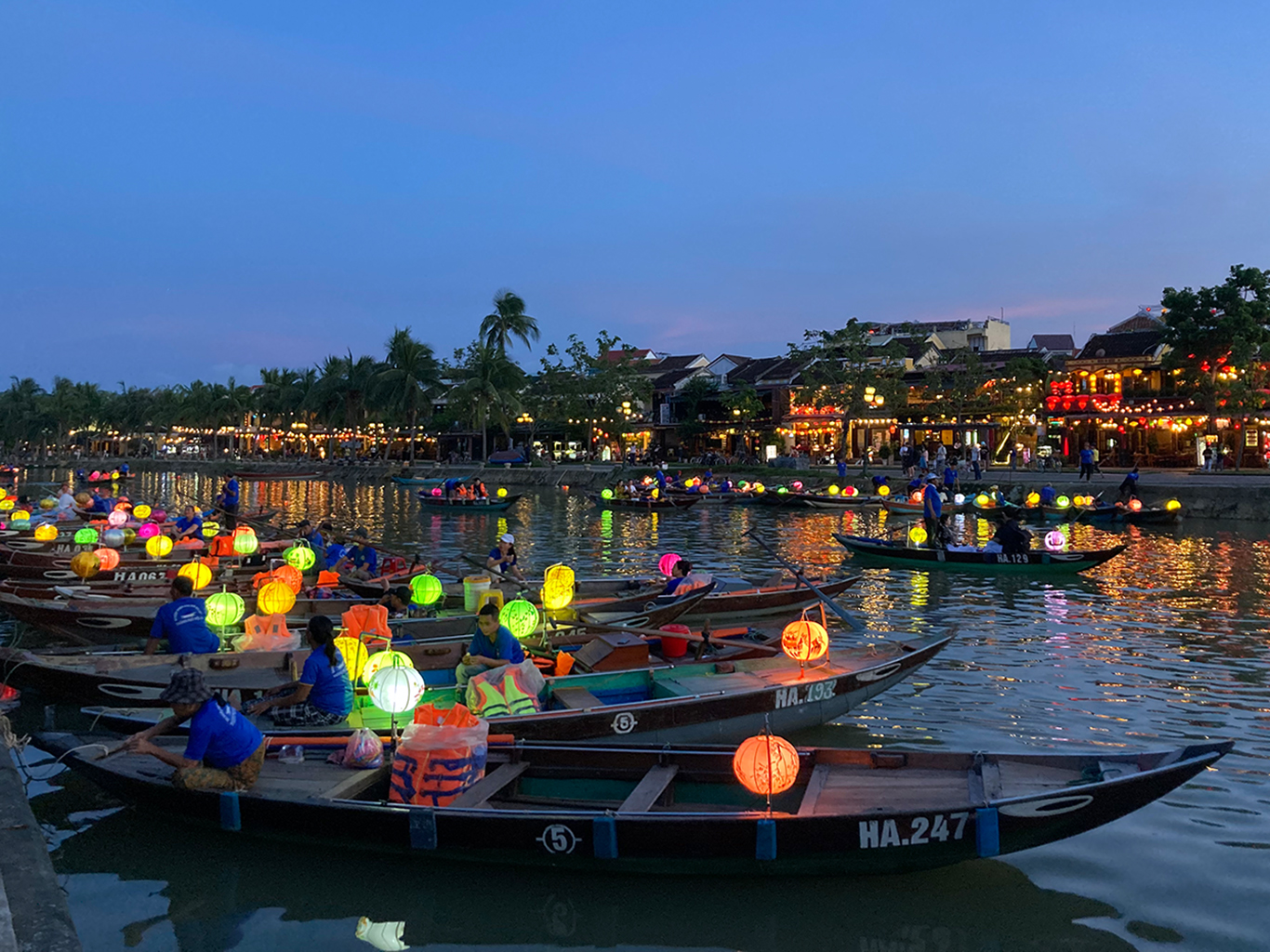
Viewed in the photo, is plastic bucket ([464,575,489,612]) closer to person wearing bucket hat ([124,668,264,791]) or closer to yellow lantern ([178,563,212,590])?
yellow lantern ([178,563,212,590])

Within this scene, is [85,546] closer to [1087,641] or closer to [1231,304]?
[1087,641]

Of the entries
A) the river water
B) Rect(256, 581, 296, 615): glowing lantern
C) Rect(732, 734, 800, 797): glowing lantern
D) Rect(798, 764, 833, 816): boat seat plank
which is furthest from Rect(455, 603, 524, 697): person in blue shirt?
Rect(256, 581, 296, 615): glowing lantern

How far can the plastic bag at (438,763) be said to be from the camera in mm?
6754

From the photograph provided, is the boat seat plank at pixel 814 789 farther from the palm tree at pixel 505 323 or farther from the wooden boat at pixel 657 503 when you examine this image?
the palm tree at pixel 505 323

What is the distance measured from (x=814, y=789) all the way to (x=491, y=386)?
54504 mm

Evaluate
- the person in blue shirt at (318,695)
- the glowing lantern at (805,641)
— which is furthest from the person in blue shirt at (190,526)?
the glowing lantern at (805,641)

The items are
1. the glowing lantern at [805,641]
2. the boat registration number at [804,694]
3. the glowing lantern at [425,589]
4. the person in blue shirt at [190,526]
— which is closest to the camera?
the boat registration number at [804,694]

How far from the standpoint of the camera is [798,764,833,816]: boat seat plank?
253 inches

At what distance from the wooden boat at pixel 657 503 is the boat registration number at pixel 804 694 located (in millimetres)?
30367

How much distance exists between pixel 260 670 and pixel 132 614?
407 centimetres

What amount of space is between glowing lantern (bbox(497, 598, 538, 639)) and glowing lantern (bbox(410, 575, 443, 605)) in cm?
307

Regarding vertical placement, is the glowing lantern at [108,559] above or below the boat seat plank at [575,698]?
above

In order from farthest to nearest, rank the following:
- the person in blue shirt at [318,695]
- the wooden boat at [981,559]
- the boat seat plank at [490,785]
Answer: the wooden boat at [981,559], the person in blue shirt at [318,695], the boat seat plank at [490,785]

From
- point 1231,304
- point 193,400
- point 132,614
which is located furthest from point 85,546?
point 193,400
